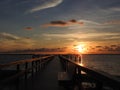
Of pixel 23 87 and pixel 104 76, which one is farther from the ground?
pixel 104 76

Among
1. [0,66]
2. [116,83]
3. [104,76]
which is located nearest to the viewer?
[116,83]

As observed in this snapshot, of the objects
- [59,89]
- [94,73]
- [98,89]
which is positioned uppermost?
[94,73]

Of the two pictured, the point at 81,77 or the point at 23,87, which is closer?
the point at 81,77

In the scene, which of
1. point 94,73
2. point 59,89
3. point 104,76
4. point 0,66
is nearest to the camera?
point 104,76

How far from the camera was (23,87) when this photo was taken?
886 centimetres

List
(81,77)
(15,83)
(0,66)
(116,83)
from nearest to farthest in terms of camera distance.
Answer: (116,83) < (0,66) < (81,77) < (15,83)

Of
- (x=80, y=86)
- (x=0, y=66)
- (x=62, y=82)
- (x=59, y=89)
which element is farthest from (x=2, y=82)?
(x=59, y=89)

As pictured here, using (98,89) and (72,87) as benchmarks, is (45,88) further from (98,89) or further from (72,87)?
(98,89)

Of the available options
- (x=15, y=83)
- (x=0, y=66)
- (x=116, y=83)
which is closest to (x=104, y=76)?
(x=116, y=83)

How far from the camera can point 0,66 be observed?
5500 mm

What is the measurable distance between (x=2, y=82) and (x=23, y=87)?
3.83 meters

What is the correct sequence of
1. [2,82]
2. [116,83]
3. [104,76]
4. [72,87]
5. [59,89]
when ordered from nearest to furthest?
[116,83]
[104,76]
[2,82]
[72,87]
[59,89]

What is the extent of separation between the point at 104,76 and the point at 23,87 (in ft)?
18.8

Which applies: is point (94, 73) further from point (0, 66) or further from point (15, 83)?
point (15, 83)
